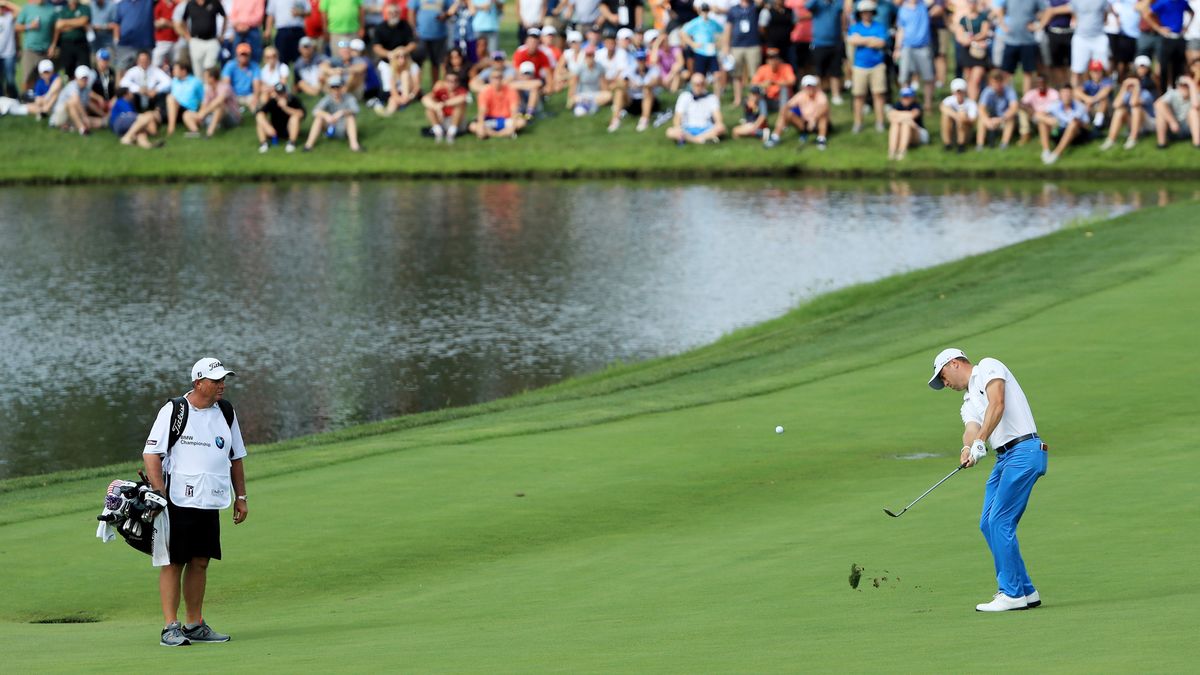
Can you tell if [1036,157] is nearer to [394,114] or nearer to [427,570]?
[394,114]

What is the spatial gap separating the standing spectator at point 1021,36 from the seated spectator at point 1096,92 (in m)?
1.05

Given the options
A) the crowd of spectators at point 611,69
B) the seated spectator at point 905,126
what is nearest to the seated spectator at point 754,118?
the crowd of spectators at point 611,69

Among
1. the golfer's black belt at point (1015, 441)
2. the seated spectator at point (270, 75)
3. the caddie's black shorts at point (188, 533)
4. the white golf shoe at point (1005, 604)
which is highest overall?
the seated spectator at point (270, 75)

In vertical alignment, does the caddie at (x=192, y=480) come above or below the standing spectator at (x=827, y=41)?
below

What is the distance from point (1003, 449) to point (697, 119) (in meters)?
28.7

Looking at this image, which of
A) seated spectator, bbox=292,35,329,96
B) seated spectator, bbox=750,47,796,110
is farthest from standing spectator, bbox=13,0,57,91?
seated spectator, bbox=750,47,796,110

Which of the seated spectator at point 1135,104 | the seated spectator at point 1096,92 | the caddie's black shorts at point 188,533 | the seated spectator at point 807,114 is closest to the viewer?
the caddie's black shorts at point 188,533

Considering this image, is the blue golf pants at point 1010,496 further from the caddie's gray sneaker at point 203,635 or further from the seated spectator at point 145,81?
the seated spectator at point 145,81

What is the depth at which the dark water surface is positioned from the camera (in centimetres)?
2164

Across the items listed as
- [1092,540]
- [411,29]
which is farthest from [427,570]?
[411,29]

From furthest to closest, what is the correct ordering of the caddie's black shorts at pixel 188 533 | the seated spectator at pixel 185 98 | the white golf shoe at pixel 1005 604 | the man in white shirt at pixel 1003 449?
the seated spectator at pixel 185 98
the caddie's black shorts at pixel 188 533
the man in white shirt at pixel 1003 449
the white golf shoe at pixel 1005 604

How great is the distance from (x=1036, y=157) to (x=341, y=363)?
1816 centimetres

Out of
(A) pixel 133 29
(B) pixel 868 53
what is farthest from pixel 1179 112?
(A) pixel 133 29

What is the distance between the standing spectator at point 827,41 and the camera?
3703 cm
